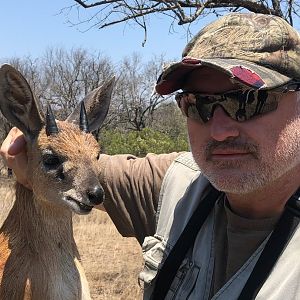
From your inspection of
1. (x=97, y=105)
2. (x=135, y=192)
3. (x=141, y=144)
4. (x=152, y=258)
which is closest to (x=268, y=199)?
(x=152, y=258)

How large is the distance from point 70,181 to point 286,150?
176 cm

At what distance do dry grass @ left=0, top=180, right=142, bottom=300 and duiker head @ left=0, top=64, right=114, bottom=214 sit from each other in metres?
3.75

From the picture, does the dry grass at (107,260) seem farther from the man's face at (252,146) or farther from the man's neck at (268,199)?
the man's face at (252,146)

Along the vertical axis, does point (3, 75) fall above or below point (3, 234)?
above

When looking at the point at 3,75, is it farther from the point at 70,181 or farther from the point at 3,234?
Result: the point at 3,234

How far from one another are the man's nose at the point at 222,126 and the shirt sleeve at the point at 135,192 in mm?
1066

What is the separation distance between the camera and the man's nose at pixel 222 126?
2.52 m

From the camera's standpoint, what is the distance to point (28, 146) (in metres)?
4.01

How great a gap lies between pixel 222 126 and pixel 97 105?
1.96 m

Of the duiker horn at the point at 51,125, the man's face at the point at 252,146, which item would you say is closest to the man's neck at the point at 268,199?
the man's face at the point at 252,146

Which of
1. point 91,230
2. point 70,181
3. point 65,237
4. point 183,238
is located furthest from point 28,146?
point 91,230

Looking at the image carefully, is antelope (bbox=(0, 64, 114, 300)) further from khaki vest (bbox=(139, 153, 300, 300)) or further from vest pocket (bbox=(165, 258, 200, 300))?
vest pocket (bbox=(165, 258, 200, 300))

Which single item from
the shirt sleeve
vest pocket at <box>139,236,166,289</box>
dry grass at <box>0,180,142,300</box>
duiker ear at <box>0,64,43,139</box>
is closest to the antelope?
duiker ear at <box>0,64,43,139</box>

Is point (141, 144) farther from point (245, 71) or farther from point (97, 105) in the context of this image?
point (245, 71)
